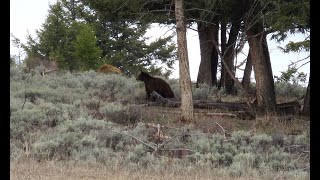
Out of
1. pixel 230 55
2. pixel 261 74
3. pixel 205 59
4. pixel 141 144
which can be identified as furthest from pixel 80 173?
pixel 205 59

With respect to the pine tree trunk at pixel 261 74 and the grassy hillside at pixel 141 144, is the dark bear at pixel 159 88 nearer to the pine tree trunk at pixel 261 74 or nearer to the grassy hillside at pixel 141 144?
the grassy hillside at pixel 141 144

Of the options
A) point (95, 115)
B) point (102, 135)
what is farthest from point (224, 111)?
point (102, 135)

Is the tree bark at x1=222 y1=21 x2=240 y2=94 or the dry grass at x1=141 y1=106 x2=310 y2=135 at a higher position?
the tree bark at x1=222 y1=21 x2=240 y2=94

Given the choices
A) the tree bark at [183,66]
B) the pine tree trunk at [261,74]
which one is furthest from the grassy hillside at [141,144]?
the pine tree trunk at [261,74]

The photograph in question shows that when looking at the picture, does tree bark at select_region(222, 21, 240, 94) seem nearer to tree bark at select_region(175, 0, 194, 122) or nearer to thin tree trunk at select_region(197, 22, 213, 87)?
thin tree trunk at select_region(197, 22, 213, 87)

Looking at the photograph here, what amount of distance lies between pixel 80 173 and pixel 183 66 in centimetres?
753

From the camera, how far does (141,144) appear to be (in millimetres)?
11086

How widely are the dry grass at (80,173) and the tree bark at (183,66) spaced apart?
6.17m

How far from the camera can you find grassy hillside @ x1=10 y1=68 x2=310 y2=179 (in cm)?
907

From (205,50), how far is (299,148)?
14717mm

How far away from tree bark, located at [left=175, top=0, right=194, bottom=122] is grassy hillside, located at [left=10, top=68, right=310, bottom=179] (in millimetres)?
461

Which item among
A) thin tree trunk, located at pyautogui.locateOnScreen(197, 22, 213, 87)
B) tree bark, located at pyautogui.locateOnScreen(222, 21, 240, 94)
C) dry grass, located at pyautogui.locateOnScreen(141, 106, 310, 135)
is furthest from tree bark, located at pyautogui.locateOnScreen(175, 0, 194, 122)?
thin tree trunk, located at pyautogui.locateOnScreen(197, 22, 213, 87)

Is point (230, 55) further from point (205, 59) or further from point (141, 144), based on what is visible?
point (141, 144)

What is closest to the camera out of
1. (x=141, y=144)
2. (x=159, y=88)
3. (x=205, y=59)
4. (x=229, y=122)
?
(x=141, y=144)
